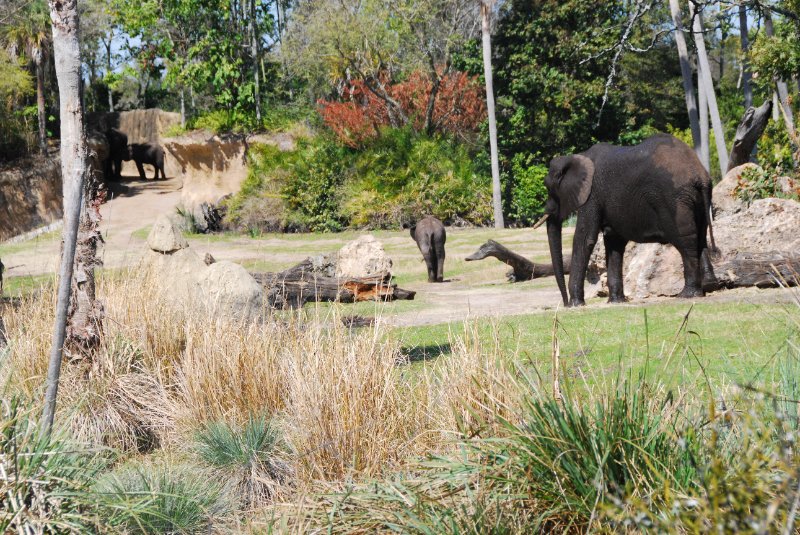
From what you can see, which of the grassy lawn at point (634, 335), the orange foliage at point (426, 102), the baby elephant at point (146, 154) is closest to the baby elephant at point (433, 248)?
the grassy lawn at point (634, 335)

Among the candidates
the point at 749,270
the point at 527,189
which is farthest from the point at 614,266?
the point at 527,189

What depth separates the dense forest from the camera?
98.2ft

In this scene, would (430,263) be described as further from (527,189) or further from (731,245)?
(527,189)

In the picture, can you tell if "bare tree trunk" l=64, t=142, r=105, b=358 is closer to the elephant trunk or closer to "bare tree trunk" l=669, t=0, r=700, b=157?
the elephant trunk

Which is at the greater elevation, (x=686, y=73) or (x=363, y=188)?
(x=686, y=73)

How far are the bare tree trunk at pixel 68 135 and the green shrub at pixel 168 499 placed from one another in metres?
A: 0.84

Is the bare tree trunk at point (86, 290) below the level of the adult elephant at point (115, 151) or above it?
below

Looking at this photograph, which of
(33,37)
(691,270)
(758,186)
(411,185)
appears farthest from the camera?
(33,37)

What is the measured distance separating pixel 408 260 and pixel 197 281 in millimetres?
11393

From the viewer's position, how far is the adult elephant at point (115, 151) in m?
44.2

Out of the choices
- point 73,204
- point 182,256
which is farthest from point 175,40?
point 73,204

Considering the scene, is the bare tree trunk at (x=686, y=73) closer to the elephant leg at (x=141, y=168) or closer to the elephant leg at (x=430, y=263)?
the elephant leg at (x=430, y=263)

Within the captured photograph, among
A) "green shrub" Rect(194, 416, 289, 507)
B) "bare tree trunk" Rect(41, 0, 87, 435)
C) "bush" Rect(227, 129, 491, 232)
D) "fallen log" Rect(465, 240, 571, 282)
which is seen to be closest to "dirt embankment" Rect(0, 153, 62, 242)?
"bush" Rect(227, 129, 491, 232)

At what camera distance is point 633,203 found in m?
11.6
